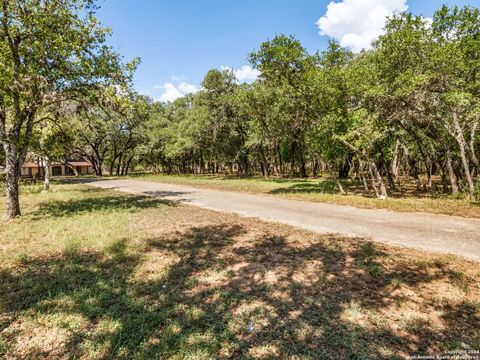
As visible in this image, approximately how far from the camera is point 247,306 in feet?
14.2

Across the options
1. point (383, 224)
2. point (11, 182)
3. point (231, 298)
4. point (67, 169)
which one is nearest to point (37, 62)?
point (11, 182)

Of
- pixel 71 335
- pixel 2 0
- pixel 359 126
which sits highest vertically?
pixel 2 0

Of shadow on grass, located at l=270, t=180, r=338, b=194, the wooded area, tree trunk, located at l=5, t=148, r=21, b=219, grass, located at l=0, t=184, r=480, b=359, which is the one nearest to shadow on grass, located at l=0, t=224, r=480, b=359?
grass, located at l=0, t=184, r=480, b=359

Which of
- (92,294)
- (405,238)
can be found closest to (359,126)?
(405,238)

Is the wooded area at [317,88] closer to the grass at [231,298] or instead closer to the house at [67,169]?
the grass at [231,298]

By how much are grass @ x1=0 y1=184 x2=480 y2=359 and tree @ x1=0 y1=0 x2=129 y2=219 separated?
5.11 meters

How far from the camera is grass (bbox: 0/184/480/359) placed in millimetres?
3441

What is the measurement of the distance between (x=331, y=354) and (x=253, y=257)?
3.22 m

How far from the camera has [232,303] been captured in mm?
4422

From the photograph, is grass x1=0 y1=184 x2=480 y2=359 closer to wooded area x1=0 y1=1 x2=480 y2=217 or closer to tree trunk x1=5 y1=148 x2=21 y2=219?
tree trunk x1=5 y1=148 x2=21 y2=219

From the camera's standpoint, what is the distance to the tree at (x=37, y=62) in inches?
383

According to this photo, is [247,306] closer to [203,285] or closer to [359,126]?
[203,285]

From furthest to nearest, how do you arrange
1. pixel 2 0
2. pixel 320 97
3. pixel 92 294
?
pixel 320 97 → pixel 2 0 → pixel 92 294

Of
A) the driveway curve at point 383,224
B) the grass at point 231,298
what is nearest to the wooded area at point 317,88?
the driveway curve at point 383,224
